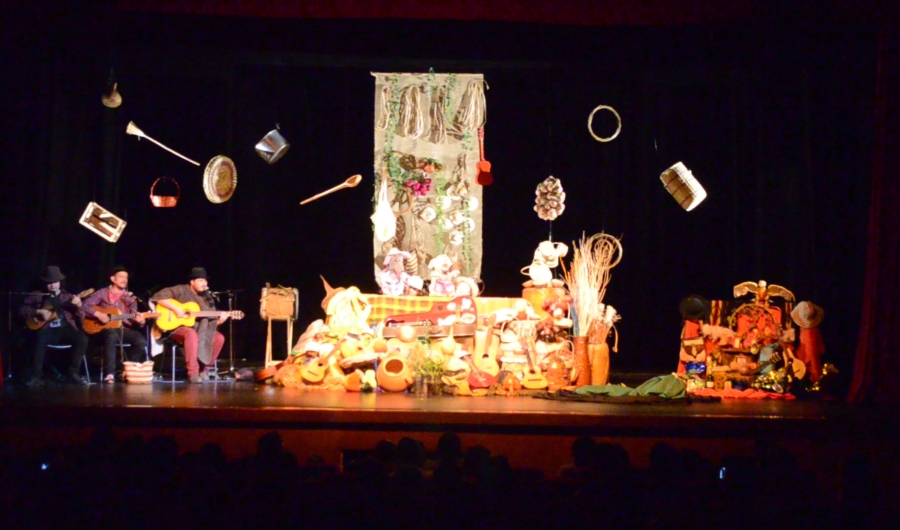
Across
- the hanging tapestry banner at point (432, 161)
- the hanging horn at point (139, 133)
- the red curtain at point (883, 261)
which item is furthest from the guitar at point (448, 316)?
the red curtain at point (883, 261)

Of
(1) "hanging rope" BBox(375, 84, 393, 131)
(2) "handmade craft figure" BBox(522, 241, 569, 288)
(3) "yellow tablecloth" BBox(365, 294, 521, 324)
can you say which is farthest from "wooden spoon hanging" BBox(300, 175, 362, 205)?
(2) "handmade craft figure" BBox(522, 241, 569, 288)

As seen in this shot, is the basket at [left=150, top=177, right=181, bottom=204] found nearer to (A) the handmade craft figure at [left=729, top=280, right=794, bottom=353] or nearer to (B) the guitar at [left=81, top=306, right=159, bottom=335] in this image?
(B) the guitar at [left=81, top=306, right=159, bottom=335]

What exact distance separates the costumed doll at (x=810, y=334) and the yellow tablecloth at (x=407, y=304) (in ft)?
7.69

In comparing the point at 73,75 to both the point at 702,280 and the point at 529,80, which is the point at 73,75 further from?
the point at 702,280

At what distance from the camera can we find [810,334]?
7152 mm

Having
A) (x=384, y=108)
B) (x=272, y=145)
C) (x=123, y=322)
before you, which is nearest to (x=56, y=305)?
(x=123, y=322)

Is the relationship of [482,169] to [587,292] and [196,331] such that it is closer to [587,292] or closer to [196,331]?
[587,292]

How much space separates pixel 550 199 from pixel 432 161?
1.18 m

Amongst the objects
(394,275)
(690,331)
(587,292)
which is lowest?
(690,331)

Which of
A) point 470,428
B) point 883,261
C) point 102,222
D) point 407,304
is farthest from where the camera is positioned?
point 102,222

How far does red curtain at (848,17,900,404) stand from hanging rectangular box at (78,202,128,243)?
6.28 meters

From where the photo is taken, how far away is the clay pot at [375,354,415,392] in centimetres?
698

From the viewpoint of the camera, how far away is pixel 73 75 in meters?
8.37

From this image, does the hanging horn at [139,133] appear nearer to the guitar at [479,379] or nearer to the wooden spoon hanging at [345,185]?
the wooden spoon hanging at [345,185]
